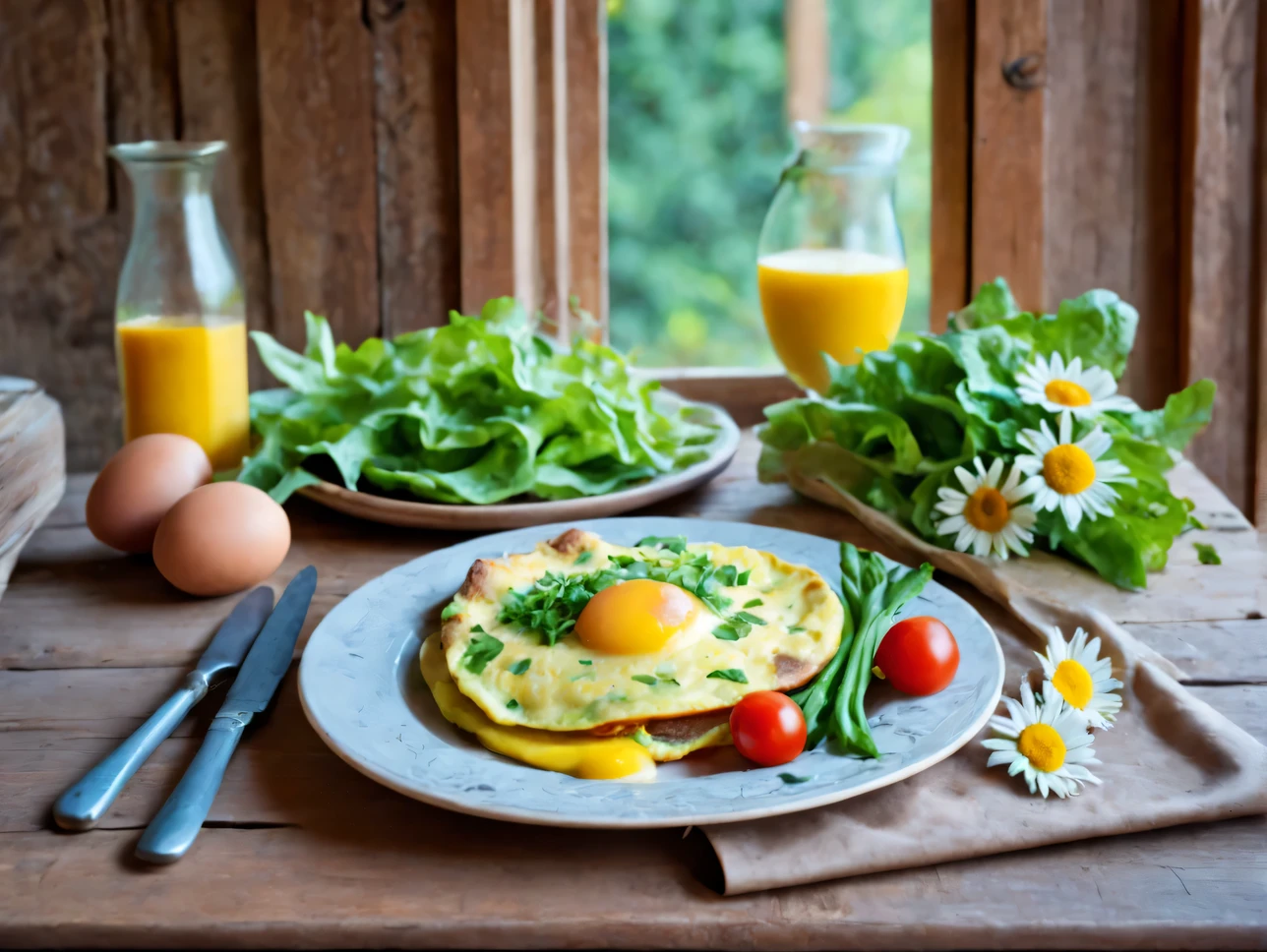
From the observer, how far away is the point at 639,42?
5953 mm

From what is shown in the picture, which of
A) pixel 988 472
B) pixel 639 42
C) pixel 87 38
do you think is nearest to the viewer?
pixel 988 472

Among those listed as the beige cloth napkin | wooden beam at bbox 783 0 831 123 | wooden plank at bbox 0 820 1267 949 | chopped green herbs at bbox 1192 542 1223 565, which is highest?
wooden beam at bbox 783 0 831 123

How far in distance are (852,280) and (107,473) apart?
107 cm

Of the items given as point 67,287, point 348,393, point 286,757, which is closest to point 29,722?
point 286,757

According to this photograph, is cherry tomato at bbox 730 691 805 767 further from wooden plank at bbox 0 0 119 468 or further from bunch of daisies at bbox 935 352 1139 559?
wooden plank at bbox 0 0 119 468

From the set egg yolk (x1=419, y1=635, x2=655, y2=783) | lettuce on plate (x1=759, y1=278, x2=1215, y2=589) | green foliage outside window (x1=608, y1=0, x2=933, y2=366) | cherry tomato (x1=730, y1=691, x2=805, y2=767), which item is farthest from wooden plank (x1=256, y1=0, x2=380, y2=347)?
green foliage outside window (x1=608, y1=0, x2=933, y2=366)

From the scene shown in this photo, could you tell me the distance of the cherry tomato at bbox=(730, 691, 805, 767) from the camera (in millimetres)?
806

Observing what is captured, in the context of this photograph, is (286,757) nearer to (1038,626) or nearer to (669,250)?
(1038,626)

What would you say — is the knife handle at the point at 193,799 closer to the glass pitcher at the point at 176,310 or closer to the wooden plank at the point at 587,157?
the glass pitcher at the point at 176,310

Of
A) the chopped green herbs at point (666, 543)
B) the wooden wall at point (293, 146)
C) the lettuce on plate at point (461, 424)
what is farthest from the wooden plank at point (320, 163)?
the chopped green herbs at point (666, 543)

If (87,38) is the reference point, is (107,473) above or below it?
below

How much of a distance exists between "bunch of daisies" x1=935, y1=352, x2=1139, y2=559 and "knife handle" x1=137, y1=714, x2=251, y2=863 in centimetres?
80

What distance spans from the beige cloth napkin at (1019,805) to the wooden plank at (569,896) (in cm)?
2

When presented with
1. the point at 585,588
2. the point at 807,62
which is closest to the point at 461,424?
the point at 585,588
